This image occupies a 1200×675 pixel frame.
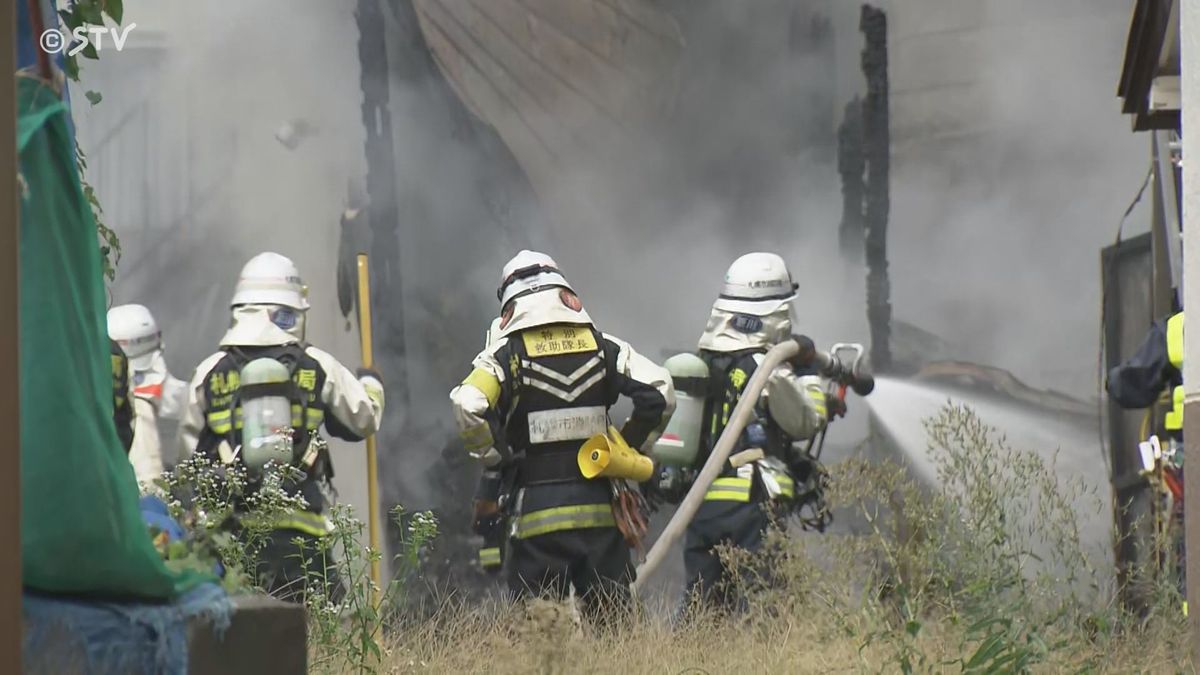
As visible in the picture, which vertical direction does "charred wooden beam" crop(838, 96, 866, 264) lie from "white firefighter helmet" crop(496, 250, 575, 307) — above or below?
above

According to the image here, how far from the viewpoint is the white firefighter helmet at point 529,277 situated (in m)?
6.59

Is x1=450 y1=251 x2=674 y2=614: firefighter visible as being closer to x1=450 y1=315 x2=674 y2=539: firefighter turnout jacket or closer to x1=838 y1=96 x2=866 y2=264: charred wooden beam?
x1=450 y1=315 x2=674 y2=539: firefighter turnout jacket

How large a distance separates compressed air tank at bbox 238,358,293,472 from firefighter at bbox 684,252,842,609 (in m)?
1.85

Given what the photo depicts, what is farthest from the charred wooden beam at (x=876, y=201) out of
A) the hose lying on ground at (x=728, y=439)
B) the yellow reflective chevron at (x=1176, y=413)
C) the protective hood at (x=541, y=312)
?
the protective hood at (x=541, y=312)

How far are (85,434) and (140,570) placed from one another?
220 mm

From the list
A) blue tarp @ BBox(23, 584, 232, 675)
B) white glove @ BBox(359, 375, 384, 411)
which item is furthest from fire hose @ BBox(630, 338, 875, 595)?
blue tarp @ BBox(23, 584, 232, 675)

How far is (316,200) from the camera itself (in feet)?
31.1

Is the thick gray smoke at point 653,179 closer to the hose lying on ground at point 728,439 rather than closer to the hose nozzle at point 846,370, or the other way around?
the hose nozzle at point 846,370

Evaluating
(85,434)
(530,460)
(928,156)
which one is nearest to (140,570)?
(85,434)

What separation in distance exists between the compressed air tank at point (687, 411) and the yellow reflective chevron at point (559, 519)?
3.73 ft

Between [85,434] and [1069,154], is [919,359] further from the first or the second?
[85,434]

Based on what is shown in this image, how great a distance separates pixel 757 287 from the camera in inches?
307

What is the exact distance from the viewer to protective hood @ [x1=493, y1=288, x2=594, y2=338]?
6480 millimetres

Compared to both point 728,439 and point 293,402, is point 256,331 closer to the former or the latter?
point 293,402
